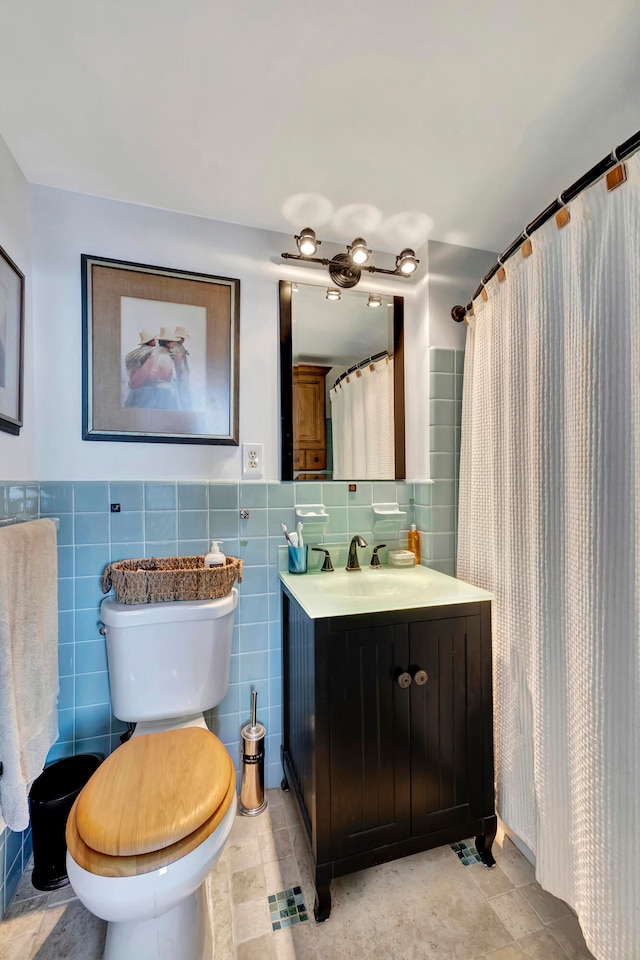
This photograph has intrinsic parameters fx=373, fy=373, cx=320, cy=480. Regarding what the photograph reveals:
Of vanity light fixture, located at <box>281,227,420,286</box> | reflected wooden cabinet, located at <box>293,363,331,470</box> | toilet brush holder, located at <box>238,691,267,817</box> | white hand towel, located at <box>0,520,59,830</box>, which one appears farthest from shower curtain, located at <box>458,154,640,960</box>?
white hand towel, located at <box>0,520,59,830</box>

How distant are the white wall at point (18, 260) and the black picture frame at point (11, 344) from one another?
44mm

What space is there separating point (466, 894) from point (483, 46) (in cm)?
227

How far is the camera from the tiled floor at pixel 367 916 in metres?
0.96

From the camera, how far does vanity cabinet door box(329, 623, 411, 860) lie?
1.03m

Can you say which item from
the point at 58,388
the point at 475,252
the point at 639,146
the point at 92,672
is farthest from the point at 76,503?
the point at 475,252

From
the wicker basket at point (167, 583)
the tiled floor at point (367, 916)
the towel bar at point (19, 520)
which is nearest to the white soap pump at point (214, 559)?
the wicker basket at point (167, 583)

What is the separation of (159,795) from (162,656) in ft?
1.24

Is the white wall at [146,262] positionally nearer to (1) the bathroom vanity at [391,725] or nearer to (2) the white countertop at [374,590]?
(2) the white countertop at [374,590]

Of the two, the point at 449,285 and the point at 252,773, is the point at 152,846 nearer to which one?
the point at 252,773

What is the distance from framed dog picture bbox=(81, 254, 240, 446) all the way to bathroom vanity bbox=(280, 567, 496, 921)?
2.55 ft

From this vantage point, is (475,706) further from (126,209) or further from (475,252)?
(126,209)

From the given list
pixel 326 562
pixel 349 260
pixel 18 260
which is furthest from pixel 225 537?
pixel 349 260

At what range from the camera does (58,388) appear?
130 cm

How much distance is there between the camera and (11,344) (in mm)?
1115
